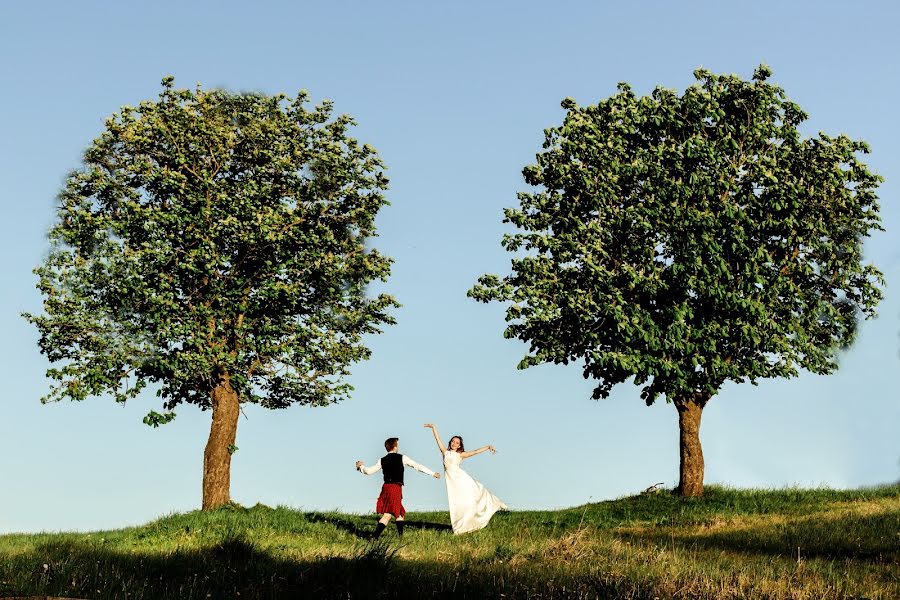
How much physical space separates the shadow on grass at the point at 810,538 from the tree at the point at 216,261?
13.4 metres

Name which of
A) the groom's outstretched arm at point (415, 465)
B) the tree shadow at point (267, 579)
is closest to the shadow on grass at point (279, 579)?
the tree shadow at point (267, 579)

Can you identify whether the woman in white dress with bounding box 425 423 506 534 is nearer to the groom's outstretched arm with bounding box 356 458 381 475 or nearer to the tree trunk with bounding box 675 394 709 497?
the groom's outstretched arm with bounding box 356 458 381 475

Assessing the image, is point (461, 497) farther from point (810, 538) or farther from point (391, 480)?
point (810, 538)

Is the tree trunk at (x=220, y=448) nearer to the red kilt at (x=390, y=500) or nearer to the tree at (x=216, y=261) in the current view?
the tree at (x=216, y=261)

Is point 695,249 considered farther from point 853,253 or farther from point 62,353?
point 62,353

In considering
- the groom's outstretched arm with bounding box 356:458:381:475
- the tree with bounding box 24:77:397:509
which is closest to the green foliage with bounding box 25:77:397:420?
the tree with bounding box 24:77:397:509

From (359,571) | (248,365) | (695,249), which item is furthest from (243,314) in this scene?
(359,571)

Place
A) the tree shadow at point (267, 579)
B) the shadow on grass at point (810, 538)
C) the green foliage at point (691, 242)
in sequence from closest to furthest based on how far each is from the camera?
1. the tree shadow at point (267, 579)
2. the shadow on grass at point (810, 538)
3. the green foliage at point (691, 242)

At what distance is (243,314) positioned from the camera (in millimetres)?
29625

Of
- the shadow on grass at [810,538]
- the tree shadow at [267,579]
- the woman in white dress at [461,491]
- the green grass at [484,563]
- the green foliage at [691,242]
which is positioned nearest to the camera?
the tree shadow at [267,579]

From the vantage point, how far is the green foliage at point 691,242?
91.4 feet

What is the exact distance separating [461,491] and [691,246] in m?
11.5

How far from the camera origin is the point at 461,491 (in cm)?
2297

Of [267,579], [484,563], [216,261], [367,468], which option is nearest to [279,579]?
[267,579]
